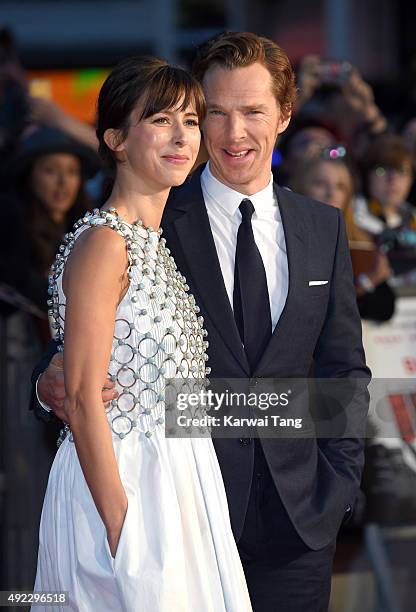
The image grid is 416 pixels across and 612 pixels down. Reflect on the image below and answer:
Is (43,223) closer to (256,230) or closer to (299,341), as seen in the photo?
(256,230)

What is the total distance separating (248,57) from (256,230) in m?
0.49

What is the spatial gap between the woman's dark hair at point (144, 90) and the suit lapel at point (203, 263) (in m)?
0.40

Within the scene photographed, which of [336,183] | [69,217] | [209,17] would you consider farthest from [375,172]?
[209,17]

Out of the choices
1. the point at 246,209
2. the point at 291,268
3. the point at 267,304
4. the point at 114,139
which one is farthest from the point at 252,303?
the point at 114,139

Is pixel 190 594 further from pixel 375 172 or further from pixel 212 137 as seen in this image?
pixel 375 172

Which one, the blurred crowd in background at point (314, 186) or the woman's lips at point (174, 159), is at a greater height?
the blurred crowd in background at point (314, 186)

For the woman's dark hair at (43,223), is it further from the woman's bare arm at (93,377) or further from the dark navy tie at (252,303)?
the woman's bare arm at (93,377)

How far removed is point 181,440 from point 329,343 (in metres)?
0.69

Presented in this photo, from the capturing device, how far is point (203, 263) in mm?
3199

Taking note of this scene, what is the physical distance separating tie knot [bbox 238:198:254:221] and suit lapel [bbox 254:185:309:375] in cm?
10

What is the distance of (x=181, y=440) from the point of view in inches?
113

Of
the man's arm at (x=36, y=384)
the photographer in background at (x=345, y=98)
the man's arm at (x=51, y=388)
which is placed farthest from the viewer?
the photographer in background at (x=345, y=98)

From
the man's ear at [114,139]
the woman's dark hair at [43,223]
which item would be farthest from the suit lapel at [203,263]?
the woman's dark hair at [43,223]

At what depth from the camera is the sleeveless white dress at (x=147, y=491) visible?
271 cm
